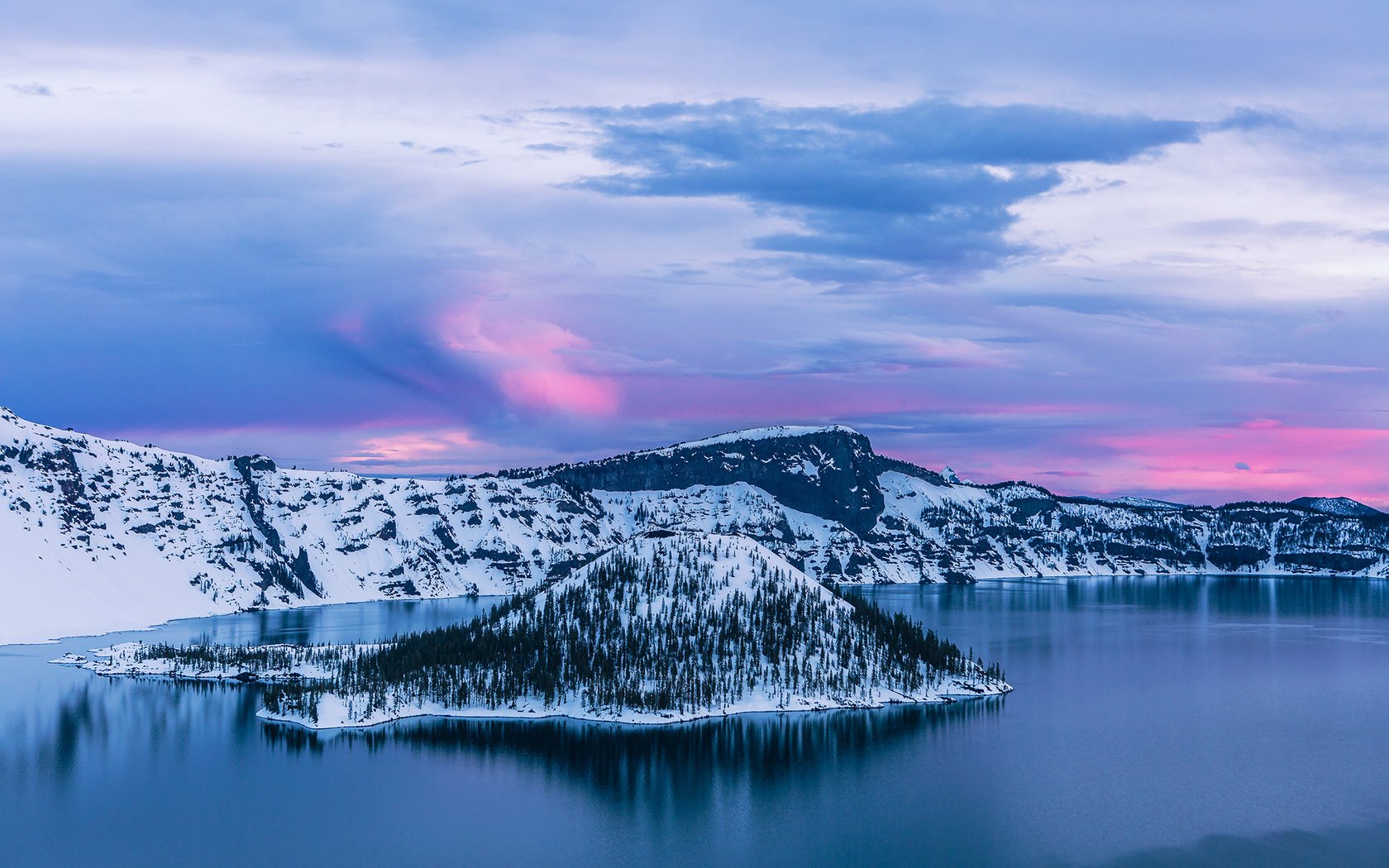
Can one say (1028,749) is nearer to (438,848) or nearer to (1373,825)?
(1373,825)

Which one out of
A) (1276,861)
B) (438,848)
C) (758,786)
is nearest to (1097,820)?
(1276,861)

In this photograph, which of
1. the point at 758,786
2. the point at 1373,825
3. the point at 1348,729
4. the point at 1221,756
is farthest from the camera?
the point at 1348,729

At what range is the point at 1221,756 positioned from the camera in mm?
160625

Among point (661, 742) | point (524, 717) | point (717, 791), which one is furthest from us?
point (524, 717)

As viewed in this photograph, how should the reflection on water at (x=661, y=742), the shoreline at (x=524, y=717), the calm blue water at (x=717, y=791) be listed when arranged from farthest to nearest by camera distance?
the shoreline at (x=524, y=717) < the reflection on water at (x=661, y=742) < the calm blue water at (x=717, y=791)

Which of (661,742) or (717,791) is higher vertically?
(661,742)

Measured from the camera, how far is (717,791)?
143125 mm

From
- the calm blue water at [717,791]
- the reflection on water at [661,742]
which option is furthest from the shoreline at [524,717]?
the calm blue water at [717,791]

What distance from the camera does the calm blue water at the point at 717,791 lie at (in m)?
120

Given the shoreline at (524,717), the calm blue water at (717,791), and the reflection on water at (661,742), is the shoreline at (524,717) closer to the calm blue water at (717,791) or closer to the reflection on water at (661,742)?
the reflection on water at (661,742)

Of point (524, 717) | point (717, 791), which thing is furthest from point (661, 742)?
point (524, 717)

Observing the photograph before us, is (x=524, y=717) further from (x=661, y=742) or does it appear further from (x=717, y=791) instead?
(x=717, y=791)

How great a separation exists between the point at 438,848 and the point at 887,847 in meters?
43.8

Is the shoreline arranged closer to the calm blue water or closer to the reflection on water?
the reflection on water
